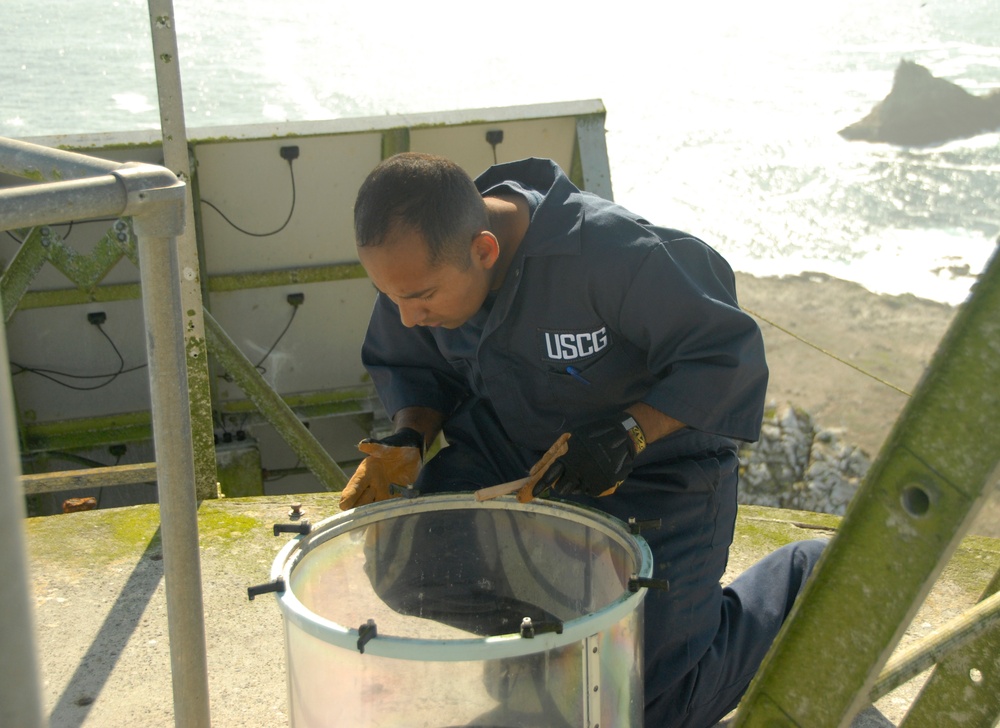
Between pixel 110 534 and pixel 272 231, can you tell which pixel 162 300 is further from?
pixel 272 231

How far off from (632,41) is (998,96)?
8.15m

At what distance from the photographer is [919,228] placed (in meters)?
14.6

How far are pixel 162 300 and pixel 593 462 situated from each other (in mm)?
699

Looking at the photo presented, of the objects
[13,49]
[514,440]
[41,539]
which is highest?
[13,49]

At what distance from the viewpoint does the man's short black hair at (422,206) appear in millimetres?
1652

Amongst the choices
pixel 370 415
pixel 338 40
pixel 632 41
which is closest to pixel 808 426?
pixel 370 415

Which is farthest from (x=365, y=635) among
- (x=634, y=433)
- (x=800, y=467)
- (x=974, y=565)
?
(x=800, y=467)

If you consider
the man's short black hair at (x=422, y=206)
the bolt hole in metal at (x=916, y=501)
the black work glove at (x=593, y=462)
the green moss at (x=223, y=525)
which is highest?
the man's short black hair at (x=422, y=206)

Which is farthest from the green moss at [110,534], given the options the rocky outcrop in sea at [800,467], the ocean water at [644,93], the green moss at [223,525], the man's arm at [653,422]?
the ocean water at [644,93]

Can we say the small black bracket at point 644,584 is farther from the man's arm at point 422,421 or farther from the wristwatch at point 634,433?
the man's arm at point 422,421

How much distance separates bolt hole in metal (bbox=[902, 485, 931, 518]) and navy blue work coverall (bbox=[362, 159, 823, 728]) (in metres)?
0.71

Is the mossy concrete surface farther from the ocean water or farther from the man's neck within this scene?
the ocean water

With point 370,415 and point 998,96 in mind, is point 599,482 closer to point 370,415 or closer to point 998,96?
point 370,415

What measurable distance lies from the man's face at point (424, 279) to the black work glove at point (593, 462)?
0.33 metres
